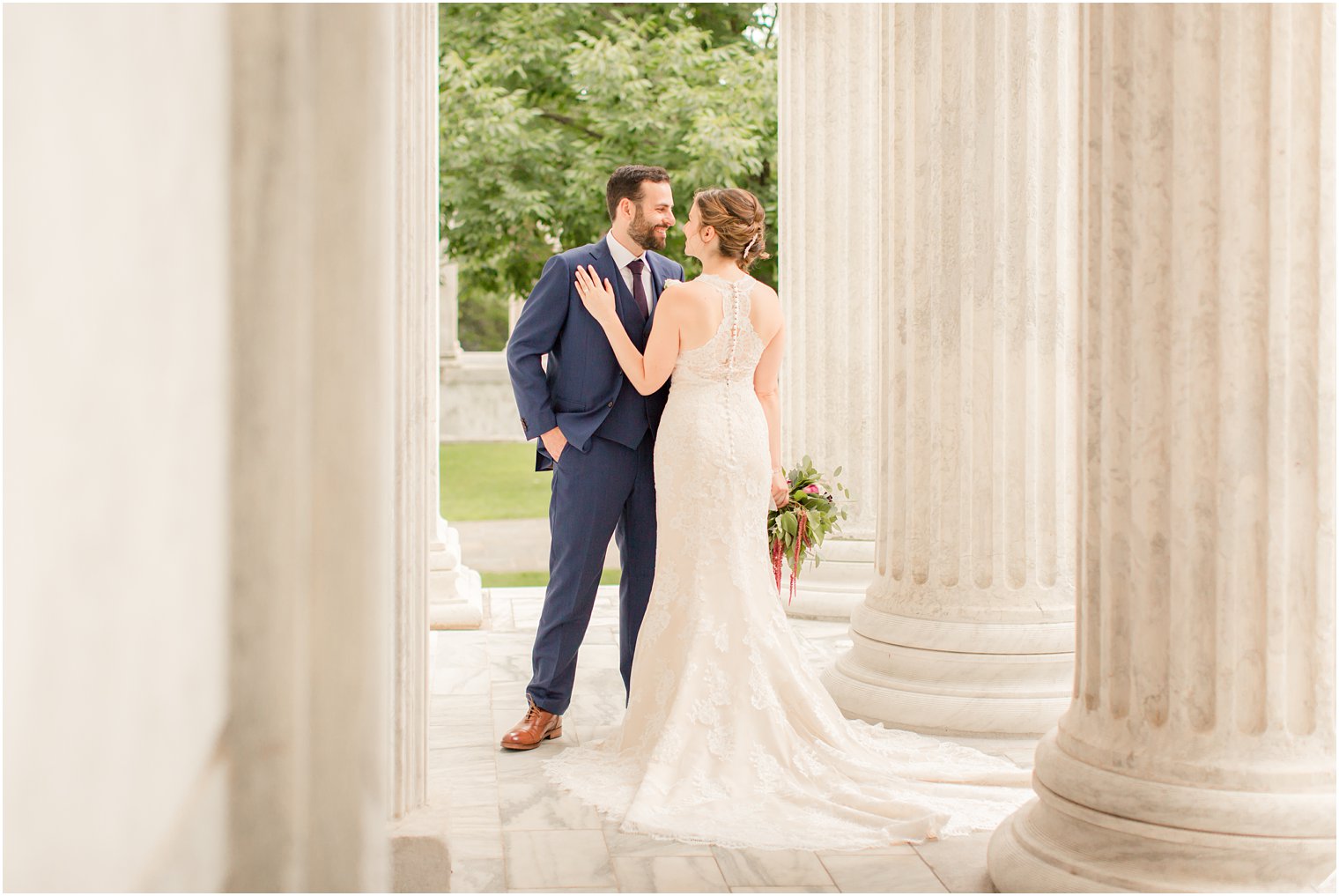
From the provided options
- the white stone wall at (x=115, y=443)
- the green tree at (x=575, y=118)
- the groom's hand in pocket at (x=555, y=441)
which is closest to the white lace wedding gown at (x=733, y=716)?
the groom's hand in pocket at (x=555, y=441)

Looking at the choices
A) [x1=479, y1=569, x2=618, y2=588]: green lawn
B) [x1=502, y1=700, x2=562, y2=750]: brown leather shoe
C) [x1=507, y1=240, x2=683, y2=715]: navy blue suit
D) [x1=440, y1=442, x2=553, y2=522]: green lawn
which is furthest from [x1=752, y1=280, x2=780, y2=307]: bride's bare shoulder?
[x1=440, y1=442, x2=553, y2=522]: green lawn

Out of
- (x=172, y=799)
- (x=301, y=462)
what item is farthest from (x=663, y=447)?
(x=172, y=799)

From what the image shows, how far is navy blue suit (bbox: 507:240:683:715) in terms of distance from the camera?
24.4 feet

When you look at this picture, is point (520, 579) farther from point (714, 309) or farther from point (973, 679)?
point (714, 309)

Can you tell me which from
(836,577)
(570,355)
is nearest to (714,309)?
(570,355)

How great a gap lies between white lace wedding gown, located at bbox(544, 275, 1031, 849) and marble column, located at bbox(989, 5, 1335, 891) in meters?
1.54

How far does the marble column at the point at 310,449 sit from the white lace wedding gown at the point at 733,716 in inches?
125

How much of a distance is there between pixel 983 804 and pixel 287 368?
4692mm

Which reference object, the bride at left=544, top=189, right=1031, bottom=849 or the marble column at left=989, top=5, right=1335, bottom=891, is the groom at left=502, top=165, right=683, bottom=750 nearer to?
the bride at left=544, top=189, right=1031, bottom=849

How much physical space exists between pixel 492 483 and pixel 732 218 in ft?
79.9

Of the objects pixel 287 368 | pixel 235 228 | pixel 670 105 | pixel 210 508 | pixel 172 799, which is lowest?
pixel 172 799

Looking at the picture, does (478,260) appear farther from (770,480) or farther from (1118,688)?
(1118,688)

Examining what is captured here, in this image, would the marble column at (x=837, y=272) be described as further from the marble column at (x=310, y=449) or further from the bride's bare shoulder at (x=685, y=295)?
the marble column at (x=310, y=449)

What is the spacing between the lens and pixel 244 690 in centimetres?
289
